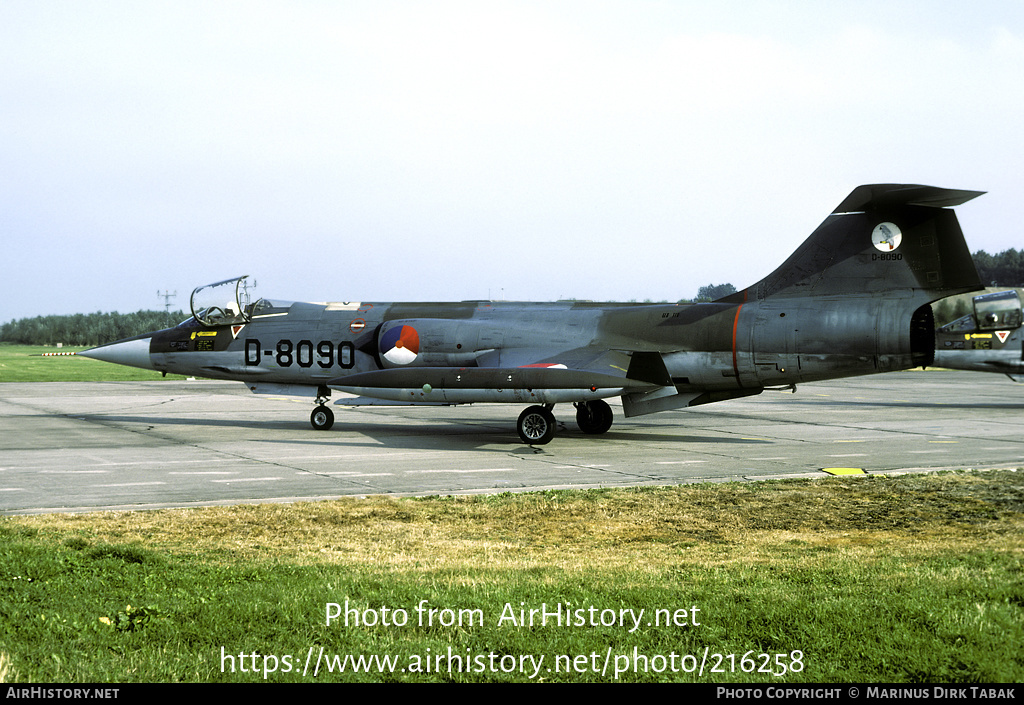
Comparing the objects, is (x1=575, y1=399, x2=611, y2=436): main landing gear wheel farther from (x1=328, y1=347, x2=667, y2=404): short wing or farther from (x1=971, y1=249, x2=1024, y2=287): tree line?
(x1=971, y1=249, x2=1024, y2=287): tree line

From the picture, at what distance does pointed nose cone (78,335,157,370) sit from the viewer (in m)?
23.6

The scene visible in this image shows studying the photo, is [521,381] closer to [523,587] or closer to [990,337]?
[523,587]

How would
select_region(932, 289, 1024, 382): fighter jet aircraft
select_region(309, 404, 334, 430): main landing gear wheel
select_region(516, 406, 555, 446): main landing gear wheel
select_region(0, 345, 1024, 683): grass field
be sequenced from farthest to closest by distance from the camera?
select_region(932, 289, 1024, 382): fighter jet aircraft → select_region(309, 404, 334, 430): main landing gear wheel → select_region(516, 406, 555, 446): main landing gear wheel → select_region(0, 345, 1024, 683): grass field

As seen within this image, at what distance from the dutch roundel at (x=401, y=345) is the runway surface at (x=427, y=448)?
181cm

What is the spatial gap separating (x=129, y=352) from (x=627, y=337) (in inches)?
533

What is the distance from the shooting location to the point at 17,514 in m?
10.8

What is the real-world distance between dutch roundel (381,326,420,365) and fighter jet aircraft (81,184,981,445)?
3 cm

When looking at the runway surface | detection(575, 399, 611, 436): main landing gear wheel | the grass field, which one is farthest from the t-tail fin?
the grass field

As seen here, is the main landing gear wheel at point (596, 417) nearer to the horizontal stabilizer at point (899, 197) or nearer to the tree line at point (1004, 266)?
the horizontal stabilizer at point (899, 197)

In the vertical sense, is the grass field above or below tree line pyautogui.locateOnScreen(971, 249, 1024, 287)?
below

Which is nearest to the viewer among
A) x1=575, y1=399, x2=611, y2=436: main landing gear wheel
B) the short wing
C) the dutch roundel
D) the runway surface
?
the runway surface

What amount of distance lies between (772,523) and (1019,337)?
71.6 ft

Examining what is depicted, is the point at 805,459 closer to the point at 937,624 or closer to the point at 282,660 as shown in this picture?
the point at 937,624

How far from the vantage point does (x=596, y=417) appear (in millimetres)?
21000
